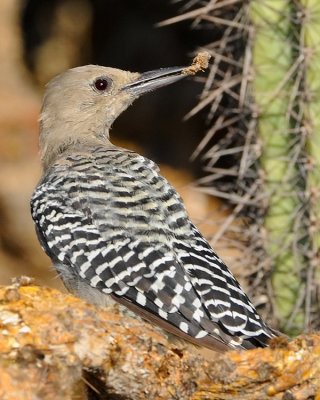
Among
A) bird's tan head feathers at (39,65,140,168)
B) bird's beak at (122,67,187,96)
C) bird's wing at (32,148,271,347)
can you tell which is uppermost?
bird's beak at (122,67,187,96)

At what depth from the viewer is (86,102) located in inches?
189

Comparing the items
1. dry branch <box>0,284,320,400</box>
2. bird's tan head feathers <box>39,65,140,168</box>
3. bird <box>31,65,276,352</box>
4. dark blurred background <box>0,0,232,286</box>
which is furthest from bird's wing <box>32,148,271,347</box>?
dark blurred background <box>0,0,232,286</box>

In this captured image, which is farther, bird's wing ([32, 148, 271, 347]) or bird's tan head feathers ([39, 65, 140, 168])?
bird's tan head feathers ([39, 65, 140, 168])

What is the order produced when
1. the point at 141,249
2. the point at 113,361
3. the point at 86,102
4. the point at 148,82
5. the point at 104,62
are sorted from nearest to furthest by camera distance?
1. the point at 113,361
2. the point at 141,249
3. the point at 148,82
4. the point at 86,102
5. the point at 104,62

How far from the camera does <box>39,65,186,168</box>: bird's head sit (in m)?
4.74

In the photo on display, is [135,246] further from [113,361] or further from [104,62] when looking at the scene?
[104,62]

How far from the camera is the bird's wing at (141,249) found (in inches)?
135

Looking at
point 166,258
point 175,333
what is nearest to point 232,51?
point 166,258

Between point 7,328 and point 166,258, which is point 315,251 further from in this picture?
point 7,328

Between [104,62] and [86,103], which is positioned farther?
[104,62]

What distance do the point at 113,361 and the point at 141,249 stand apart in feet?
4.16

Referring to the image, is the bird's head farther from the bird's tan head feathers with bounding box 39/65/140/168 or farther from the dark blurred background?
the dark blurred background

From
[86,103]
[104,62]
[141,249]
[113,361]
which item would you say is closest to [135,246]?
[141,249]

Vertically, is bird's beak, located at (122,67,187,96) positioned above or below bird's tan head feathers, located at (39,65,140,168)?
above
